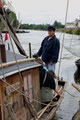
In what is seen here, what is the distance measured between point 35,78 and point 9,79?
1.06 meters

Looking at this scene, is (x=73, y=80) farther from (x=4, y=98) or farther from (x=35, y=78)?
(x=4, y=98)

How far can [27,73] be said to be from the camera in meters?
4.44

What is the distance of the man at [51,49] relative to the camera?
19.2 ft

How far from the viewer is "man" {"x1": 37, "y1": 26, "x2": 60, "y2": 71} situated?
585 cm

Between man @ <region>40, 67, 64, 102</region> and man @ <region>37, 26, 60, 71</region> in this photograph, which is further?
man @ <region>37, 26, 60, 71</region>

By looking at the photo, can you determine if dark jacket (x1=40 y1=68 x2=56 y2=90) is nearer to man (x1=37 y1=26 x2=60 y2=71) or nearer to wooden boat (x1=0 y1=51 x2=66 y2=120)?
wooden boat (x1=0 y1=51 x2=66 y2=120)

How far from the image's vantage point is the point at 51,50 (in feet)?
19.7

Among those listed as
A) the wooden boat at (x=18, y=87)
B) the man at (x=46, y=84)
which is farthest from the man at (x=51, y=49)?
the wooden boat at (x=18, y=87)

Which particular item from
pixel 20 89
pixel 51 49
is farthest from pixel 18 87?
pixel 51 49

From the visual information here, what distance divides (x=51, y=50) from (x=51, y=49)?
0.04 metres

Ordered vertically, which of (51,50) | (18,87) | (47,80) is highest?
(51,50)

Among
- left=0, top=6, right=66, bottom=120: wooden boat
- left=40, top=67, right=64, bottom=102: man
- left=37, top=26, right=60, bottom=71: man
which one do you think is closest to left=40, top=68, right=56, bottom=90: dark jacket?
left=40, top=67, right=64, bottom=102: man

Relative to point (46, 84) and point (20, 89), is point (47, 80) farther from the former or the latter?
point (20, 89)

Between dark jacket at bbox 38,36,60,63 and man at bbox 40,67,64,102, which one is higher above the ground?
dark jacket at bbox 38,36,60,63
